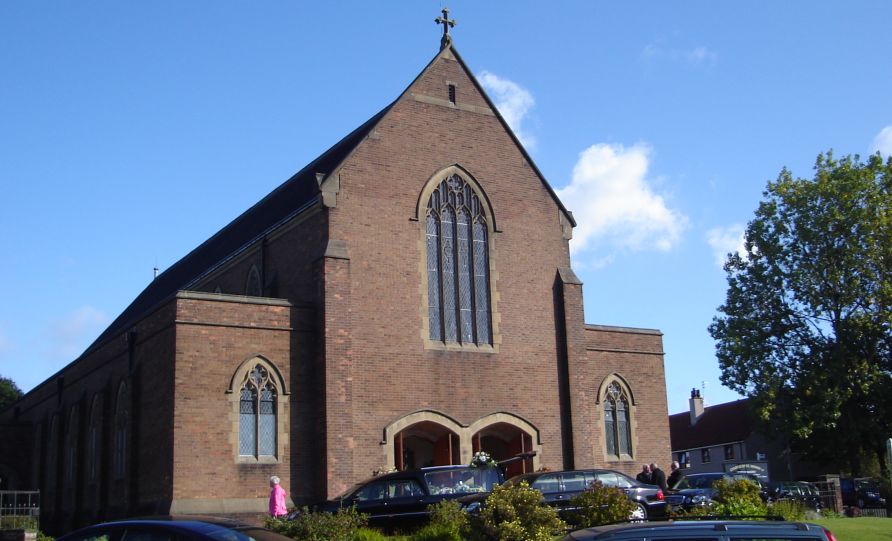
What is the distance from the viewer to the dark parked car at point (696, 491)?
75.1 feet

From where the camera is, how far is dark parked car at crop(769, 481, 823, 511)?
29.2 metres

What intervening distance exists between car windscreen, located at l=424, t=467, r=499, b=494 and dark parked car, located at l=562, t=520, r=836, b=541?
12104mm

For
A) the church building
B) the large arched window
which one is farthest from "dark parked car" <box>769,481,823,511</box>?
the large arched window

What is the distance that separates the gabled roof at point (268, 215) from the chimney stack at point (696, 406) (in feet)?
128

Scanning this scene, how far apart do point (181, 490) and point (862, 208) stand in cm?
3134

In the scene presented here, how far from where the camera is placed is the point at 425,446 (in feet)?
96.2

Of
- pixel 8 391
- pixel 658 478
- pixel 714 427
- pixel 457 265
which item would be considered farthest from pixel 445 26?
pixel 8 391

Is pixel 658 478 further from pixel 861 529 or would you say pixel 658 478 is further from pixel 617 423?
pixel 617 423

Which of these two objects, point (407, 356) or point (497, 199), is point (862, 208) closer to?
point (497, 199)

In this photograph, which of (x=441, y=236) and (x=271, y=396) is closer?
(x=271, y=396)

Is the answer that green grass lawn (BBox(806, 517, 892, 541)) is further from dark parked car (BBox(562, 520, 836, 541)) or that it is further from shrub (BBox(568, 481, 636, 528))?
dark parked car (BBox(562, 520, 836, 541))

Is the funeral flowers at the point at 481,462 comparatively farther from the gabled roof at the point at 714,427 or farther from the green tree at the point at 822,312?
the gabled roof at the point at 714,427

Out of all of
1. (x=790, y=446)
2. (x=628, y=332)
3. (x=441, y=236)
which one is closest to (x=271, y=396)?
(x=441, y=236)

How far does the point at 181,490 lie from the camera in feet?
77.9
